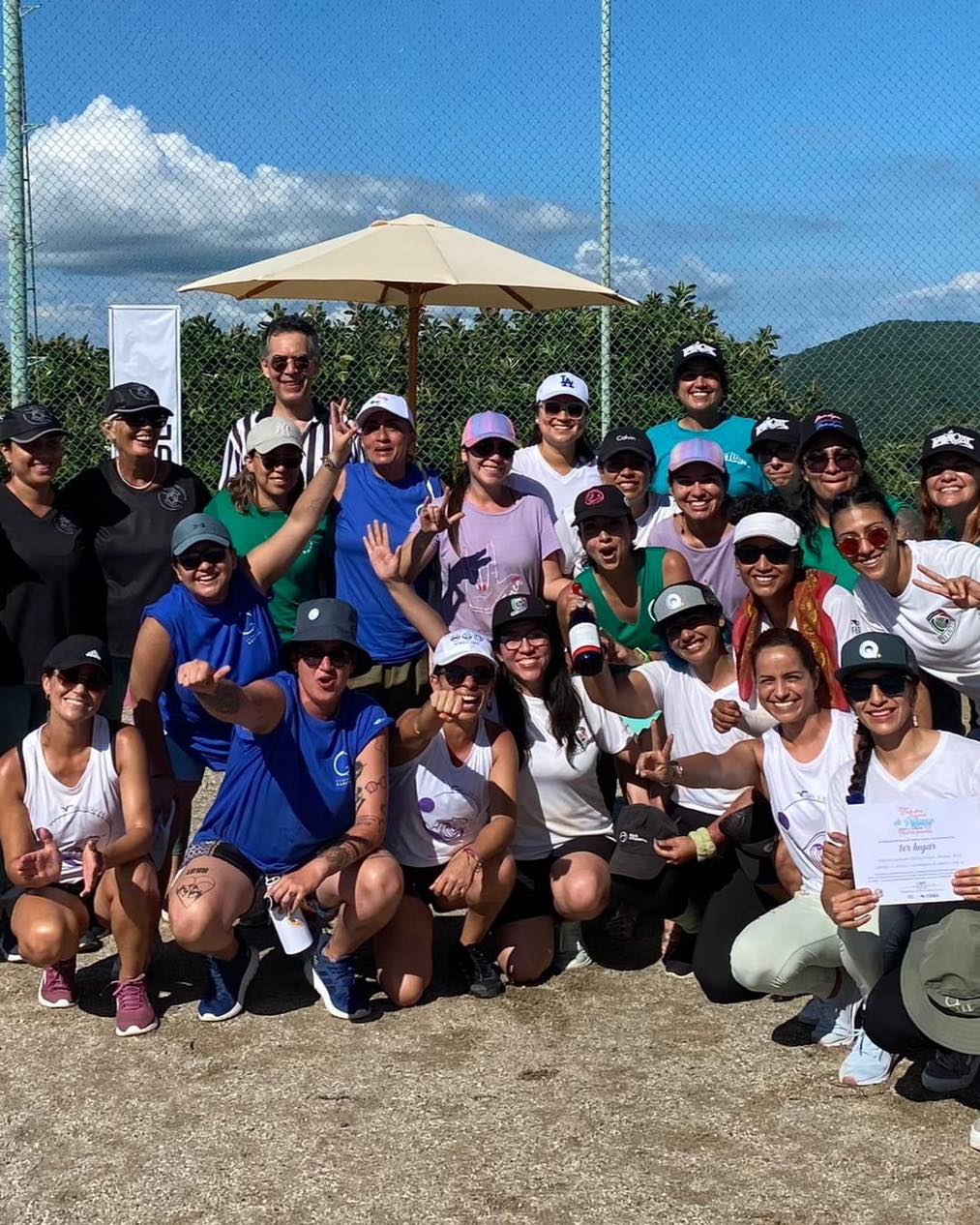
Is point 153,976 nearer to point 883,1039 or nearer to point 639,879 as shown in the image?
point 639,879

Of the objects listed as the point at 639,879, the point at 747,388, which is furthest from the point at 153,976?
the point at 747,388

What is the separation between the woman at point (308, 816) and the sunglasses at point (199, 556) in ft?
1.16

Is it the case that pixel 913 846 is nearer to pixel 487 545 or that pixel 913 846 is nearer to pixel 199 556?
pixel 487 545

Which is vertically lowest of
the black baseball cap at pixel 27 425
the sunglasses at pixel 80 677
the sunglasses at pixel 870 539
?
the sunglasses at pixel 80 677

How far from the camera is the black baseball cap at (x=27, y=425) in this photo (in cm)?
502

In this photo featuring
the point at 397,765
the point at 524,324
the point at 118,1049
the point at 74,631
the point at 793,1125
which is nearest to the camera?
the point at 793,1125

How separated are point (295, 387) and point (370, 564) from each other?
92 cm

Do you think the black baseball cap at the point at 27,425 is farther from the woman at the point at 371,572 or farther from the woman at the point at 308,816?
the woman at the point at 308,816

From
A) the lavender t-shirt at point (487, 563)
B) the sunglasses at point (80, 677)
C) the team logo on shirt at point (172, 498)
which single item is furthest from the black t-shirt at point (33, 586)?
the lavender t-shirt at point (487, 563)

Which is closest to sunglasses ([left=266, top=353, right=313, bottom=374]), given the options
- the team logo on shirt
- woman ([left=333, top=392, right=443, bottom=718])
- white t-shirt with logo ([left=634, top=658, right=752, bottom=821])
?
woman ([left=333, top=392, right=443, bottom=718])

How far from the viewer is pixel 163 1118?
379 centimetres

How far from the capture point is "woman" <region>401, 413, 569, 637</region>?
17.2 ft

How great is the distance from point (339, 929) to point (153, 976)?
2.67ft

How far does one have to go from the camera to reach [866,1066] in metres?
3.97
